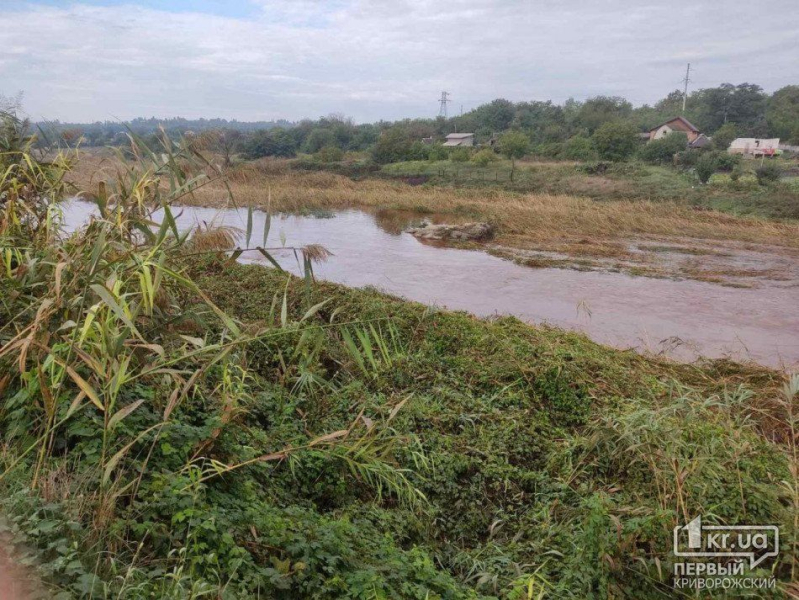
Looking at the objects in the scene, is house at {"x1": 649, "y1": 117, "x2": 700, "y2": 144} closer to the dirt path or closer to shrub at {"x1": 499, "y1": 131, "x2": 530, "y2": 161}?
shrub at {"x1": 499, "y1": 131, "x2": 530, "y2": 161}

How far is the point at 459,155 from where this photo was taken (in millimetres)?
31625

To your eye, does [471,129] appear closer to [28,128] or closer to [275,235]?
[275,235]

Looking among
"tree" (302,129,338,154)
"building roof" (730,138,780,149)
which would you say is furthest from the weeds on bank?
"tree" (302,129,338,154)

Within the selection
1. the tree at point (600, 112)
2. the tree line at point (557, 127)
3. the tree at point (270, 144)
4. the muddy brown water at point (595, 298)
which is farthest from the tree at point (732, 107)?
the muddy brown water at point (595, 298)

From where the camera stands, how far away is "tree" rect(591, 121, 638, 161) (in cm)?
2838

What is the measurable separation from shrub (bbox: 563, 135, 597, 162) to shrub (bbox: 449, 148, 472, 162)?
5.24 meters

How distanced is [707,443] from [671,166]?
26.7 metres

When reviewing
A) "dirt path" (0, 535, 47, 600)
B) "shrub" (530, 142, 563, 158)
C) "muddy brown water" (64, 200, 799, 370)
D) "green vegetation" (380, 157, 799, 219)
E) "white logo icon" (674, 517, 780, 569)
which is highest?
"shrub" (530, 142, 563, 158)

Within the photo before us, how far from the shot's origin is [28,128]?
14.0ft

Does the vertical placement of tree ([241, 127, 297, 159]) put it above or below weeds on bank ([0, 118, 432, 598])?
above

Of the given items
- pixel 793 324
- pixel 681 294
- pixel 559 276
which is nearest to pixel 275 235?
pixel 559 276

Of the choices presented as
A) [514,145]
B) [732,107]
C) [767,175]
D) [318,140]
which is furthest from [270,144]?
[732,107]

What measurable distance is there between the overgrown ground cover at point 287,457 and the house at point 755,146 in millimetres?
32630

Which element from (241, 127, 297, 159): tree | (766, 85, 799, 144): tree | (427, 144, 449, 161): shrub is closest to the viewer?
(427, 144, 449, 161): shrub
